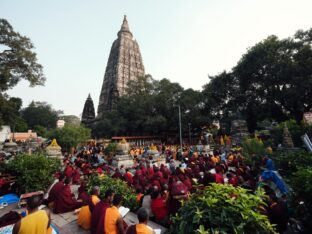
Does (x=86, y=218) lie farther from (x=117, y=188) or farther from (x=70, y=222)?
(x=117, y=188)

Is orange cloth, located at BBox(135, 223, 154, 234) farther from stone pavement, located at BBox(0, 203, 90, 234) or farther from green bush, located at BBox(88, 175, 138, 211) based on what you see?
green bush, located at BBox(88, 175, 138, 211)

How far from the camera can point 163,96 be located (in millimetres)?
32781

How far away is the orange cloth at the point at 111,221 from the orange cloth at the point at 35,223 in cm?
97

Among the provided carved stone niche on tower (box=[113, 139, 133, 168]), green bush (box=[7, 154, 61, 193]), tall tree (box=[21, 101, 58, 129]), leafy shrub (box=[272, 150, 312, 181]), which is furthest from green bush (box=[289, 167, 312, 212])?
tall tree (box=[21, 101, 58, 129])

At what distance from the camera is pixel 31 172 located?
6539 millimetres

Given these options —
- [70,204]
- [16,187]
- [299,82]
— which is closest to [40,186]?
[16,187]

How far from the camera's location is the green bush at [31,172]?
256 inches

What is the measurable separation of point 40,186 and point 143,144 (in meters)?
18.0

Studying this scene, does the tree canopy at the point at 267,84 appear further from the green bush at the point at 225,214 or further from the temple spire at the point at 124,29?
the temple spire at the point at 124,29

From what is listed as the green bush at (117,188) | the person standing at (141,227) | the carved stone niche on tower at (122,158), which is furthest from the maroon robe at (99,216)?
the carved stone niche on tower at (122,158)

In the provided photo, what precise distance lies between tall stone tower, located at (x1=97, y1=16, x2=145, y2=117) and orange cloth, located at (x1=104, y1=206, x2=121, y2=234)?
40.9 m

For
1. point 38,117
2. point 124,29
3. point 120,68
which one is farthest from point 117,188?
point 38,117

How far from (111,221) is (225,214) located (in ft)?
6.86

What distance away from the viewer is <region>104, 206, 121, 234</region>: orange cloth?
11.1 ft
